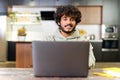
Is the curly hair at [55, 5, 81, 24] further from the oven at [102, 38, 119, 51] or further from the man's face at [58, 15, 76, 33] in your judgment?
the oven at [102, 38, 119, 51]

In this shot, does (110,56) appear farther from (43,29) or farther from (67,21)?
(67,21)

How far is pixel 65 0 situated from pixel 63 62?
6.49m

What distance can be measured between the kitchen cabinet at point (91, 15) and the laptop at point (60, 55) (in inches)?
255

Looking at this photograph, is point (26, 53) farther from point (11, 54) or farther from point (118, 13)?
point (118, 13)

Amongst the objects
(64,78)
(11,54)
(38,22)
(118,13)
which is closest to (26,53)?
(11,54)

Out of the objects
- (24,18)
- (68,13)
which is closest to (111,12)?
(24,18)

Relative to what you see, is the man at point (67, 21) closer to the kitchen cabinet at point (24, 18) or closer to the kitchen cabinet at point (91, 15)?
the kitchen cabinet at point (91, 15)

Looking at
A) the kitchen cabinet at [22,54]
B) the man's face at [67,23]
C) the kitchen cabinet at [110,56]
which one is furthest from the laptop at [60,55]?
the kitchen cabinet at [110,56]

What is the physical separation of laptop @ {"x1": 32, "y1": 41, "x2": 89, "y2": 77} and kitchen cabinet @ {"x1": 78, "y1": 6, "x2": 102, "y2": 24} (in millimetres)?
6467

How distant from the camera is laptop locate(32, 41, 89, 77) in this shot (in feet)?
5.92

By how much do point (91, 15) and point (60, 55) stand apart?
6.58m

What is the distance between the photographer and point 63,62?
71.7 inches

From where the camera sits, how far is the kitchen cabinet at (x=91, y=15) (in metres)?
8.23

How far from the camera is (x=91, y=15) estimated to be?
8.25 meters
